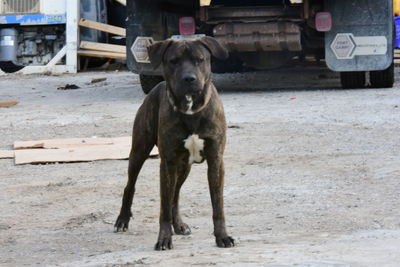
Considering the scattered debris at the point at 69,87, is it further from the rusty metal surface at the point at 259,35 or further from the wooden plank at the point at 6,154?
the wooden plank at the point at 6,154

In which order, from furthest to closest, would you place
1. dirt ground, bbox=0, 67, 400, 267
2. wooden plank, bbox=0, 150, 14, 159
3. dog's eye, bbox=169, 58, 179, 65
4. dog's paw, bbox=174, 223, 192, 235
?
1. wooden plank, bbox=0, 150, 14, 159
2. dog's paw, bbox=174, 223, 192, 235
3. dog's eye, bbox=169, 58, 179, 65
4. dirt ground, bbox=0, 67, 400, 267

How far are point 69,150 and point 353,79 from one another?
611 cm

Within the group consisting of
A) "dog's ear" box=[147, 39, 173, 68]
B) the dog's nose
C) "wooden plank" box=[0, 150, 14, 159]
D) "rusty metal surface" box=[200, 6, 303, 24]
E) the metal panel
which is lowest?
"wooden plank" box=[0, 150, 14, 159]

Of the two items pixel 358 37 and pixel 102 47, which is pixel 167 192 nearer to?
pixel 358 37

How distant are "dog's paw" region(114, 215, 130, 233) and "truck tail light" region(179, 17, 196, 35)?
26.8 ft

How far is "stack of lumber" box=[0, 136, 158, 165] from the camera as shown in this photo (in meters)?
9.34

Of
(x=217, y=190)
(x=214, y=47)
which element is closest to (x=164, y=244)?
(x=217, y=190)

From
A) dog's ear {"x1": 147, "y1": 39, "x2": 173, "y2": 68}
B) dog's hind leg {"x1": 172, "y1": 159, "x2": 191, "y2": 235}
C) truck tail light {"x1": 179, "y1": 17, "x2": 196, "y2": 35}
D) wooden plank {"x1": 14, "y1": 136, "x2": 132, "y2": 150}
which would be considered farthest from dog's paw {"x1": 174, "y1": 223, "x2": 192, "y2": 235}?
truck tail light {"x1": 179, "y1": 17, "x2": 196, "y2": 35}

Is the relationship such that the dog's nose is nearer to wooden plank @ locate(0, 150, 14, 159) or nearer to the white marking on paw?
the white marking on paw

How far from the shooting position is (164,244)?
5.71 meters

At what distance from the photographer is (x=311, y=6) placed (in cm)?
1399

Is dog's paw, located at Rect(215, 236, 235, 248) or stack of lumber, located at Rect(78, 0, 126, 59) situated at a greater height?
stack of lumber, located at Rect(78, 0, 126, 59)

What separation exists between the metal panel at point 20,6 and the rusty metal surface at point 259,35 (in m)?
8.16

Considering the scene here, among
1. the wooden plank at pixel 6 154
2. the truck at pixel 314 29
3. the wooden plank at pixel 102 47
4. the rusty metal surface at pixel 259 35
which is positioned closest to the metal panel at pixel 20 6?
the wooden plank at pixel 102 47
